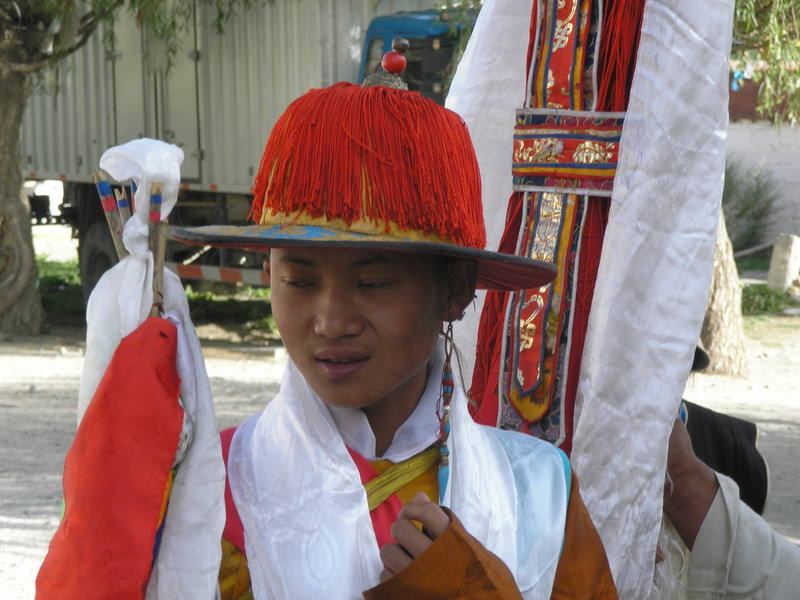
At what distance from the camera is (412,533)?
1646 millimetres

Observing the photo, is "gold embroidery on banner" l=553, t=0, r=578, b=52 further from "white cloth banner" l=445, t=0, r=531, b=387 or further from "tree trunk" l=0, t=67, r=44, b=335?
"tree trunk" l=0, t=67, r=44, b=335

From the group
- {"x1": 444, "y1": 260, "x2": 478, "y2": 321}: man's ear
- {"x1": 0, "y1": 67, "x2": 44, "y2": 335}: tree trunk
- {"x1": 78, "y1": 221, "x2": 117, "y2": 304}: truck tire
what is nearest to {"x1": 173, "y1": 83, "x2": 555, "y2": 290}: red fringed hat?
{"x1": 444, "y1": 260, "x2": 478, "y2": 321}: man's ear

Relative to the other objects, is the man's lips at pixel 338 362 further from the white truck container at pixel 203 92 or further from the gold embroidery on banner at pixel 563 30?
the white truck container at pixel 203 92

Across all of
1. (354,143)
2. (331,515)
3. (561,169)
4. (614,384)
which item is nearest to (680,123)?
(561,169)

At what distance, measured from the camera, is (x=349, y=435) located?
1848 mm

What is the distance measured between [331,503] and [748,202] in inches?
675

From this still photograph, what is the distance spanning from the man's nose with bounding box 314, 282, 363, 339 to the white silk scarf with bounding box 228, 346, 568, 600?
107mm

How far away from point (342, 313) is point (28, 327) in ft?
32.9

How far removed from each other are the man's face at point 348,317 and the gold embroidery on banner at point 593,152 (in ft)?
2.86

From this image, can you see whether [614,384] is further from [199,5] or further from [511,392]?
[199,5]

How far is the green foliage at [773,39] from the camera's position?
8.47 m

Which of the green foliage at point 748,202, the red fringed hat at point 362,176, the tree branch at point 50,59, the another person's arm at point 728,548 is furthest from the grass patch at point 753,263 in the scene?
the red fringed hat at point 362,176

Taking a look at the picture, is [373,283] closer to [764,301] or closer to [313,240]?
[313,240]

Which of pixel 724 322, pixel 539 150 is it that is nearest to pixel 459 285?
pixel 539 150
